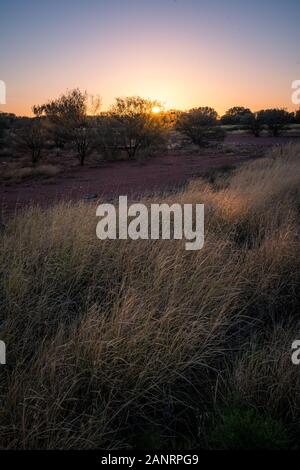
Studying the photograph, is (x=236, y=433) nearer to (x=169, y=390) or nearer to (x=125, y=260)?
(x=169, y=390)

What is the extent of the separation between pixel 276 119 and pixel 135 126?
66.7ft

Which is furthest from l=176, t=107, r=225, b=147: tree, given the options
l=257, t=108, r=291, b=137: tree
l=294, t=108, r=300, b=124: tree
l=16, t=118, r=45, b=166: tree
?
l=294, t=108, r=300, b=124: tree

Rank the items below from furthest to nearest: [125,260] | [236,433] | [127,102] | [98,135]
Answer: [127,102] → [98,135] → [125,260] → [236,433]

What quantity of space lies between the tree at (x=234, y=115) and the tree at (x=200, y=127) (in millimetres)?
26360

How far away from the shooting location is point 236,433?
2.04 metres

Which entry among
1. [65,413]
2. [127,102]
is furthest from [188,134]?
[65,413]

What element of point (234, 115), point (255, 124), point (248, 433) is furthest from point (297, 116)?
point (248, 433)

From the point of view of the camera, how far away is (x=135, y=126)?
23.2 metres

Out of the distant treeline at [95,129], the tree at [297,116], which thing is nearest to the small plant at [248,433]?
the distant treeline at [95,129]

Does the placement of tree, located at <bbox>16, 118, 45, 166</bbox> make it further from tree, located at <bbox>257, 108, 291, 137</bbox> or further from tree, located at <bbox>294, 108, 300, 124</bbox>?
tree, located at <bbox>294, 108, 300, 124</bbox>

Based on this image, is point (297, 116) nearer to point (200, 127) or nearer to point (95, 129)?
point (200, 127)

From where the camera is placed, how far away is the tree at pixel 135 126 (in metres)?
22.8

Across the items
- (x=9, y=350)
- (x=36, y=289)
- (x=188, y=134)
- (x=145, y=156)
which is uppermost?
(x=188, y=134)

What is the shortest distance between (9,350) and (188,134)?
31371 millimetres
